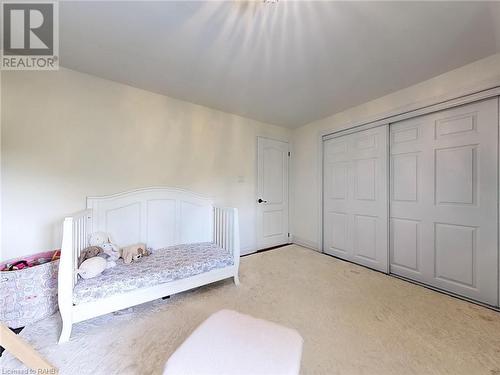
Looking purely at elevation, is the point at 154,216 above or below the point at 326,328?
above

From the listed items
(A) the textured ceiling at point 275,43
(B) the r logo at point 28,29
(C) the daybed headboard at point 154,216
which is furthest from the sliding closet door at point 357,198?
(B) the r logo at point 28,29

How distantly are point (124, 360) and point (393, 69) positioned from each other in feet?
10.8

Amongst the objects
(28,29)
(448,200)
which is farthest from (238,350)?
(28,29)

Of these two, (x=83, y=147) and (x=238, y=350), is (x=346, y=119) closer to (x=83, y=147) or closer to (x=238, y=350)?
(x=238, y=350)

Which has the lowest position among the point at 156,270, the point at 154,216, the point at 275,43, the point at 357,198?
the point at 156,270

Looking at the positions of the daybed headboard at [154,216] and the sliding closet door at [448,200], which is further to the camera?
the daybed headboard at [154,216]

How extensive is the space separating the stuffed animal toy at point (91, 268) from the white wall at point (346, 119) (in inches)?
118

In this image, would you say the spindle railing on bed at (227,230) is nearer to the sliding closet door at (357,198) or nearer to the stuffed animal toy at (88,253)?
the stuffed animal toy at (88,253)

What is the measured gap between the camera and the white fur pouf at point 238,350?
0.81m

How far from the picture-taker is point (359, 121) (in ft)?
9.51

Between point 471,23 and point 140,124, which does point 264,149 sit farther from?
point 471,23

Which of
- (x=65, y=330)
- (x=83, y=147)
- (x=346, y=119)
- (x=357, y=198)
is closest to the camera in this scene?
(x=65, y=330)

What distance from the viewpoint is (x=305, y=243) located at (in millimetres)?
3775

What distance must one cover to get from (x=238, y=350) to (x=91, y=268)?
57.7 inches
